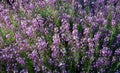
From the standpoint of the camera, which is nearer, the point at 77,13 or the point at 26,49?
the point at 26,49

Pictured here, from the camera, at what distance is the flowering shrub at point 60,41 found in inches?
119

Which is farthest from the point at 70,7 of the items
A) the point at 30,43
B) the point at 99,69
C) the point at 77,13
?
the point at 99,69

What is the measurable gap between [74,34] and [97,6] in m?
1.06

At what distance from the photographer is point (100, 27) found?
11.3 feet

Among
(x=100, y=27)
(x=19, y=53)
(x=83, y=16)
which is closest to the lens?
(x=19, y=53)

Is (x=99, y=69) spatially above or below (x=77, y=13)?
below

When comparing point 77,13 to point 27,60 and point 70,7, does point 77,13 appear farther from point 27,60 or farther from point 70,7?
point 27,60

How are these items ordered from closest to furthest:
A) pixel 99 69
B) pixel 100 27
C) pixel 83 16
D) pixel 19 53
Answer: pixel 99 69 < pixel 19 53 < pixel 100 27 < pixel 83 16

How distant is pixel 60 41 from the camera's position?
10.7 ft

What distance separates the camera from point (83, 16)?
12.6ft

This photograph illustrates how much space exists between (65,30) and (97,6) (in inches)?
34.7

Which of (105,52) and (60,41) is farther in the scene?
(60,41)

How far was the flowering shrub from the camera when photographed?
9.88 feet

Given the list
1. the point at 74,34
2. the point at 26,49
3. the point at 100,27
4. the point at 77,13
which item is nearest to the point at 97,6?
the point at 77,13
